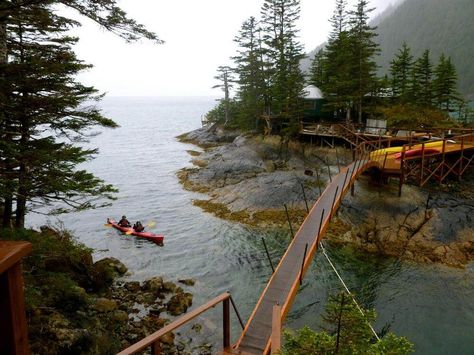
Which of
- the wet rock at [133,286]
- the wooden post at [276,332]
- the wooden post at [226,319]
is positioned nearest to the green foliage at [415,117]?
the wet rock at [133,286]

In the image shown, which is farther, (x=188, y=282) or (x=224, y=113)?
(x=224, y=113)

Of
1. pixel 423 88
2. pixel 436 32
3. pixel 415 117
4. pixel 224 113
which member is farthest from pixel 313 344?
pixel 436 32

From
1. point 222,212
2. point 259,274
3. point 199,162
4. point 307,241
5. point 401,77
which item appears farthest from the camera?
point 199,162

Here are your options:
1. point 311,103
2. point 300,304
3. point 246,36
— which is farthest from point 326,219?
point 246,36

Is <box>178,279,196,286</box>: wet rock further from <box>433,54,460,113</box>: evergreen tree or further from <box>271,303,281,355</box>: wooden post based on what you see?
<box>433,54,460,113</box>: evergreen tree

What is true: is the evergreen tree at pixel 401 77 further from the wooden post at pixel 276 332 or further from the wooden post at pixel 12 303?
the wooden post at pixel 12 303

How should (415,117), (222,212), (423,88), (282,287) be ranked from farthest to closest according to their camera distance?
(423,88), (415,117), (222,212), (282,287)

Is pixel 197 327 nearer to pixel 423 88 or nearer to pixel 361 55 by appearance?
pixel 361 55

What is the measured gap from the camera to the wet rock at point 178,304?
1370 cm

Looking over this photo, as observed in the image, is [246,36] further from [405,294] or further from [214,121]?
[405,294]

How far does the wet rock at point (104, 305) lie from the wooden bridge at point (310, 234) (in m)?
6.90

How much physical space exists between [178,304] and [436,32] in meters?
188

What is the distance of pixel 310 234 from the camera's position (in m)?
13.3

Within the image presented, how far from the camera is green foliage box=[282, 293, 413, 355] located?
4106 millimetres
